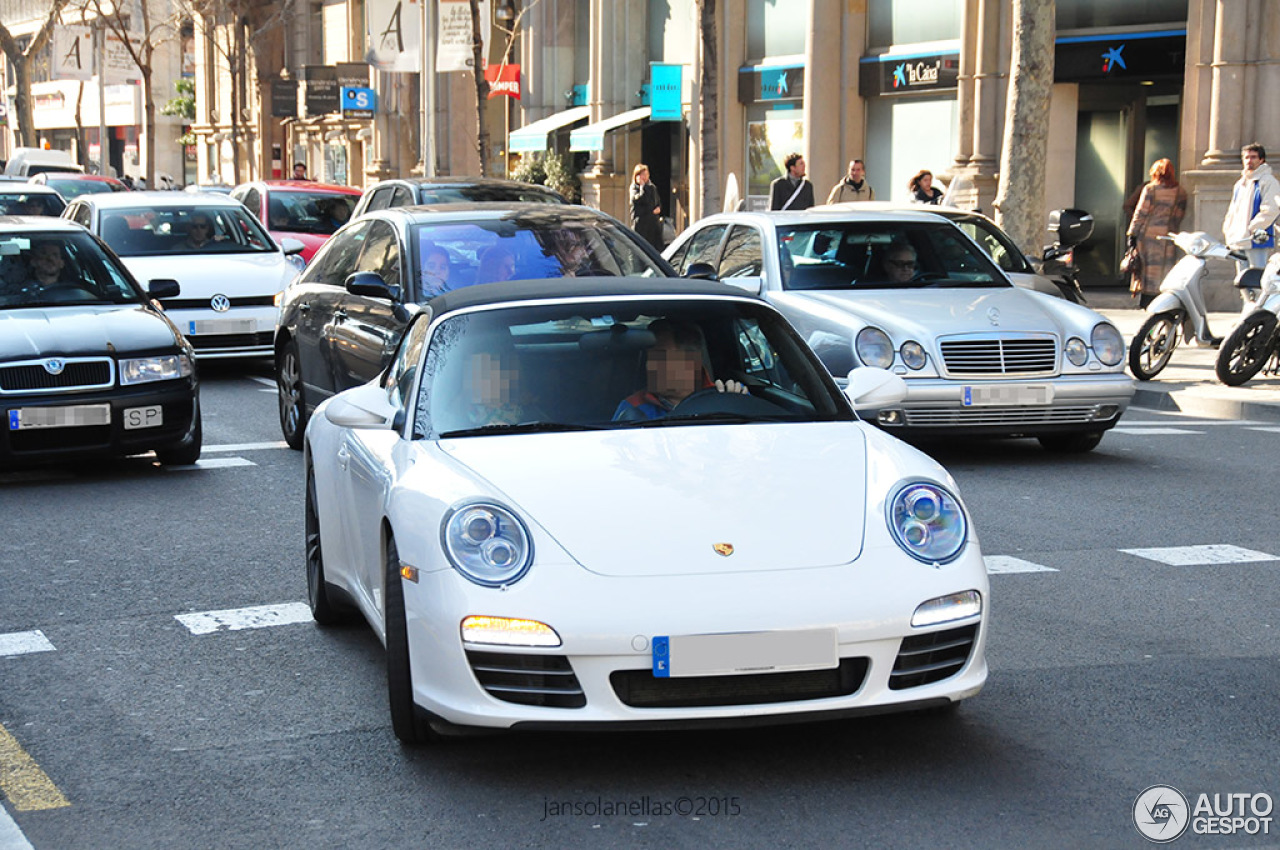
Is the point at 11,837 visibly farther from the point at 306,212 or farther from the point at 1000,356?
the point at 306,212

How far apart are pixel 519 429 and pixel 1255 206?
Answer: 14.9 metres

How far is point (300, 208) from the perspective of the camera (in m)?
23.3

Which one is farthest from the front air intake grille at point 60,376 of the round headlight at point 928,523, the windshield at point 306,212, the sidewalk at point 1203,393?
the windshield at point 306,212

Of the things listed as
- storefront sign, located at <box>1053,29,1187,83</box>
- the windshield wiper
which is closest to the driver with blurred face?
the windshield wiper

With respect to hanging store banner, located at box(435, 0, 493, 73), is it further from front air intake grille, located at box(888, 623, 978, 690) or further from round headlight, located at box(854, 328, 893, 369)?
front air intake grille, located at box(888, 623, 978, 690)

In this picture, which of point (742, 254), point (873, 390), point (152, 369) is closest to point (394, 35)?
point (742, 254)

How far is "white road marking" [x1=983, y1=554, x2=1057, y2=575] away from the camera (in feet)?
25.8

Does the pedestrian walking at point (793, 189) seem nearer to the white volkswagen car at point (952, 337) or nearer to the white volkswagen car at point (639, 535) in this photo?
the white volkswagen car at point (952, 337)

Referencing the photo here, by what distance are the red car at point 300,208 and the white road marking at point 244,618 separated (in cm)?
1595

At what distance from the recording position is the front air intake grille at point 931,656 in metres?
4.80

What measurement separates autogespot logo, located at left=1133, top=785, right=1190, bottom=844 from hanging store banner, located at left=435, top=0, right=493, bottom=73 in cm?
2863

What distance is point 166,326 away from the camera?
1112cm

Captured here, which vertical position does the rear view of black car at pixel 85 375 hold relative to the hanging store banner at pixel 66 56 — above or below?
A: below

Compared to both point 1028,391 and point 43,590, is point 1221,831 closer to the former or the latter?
point 43,590
